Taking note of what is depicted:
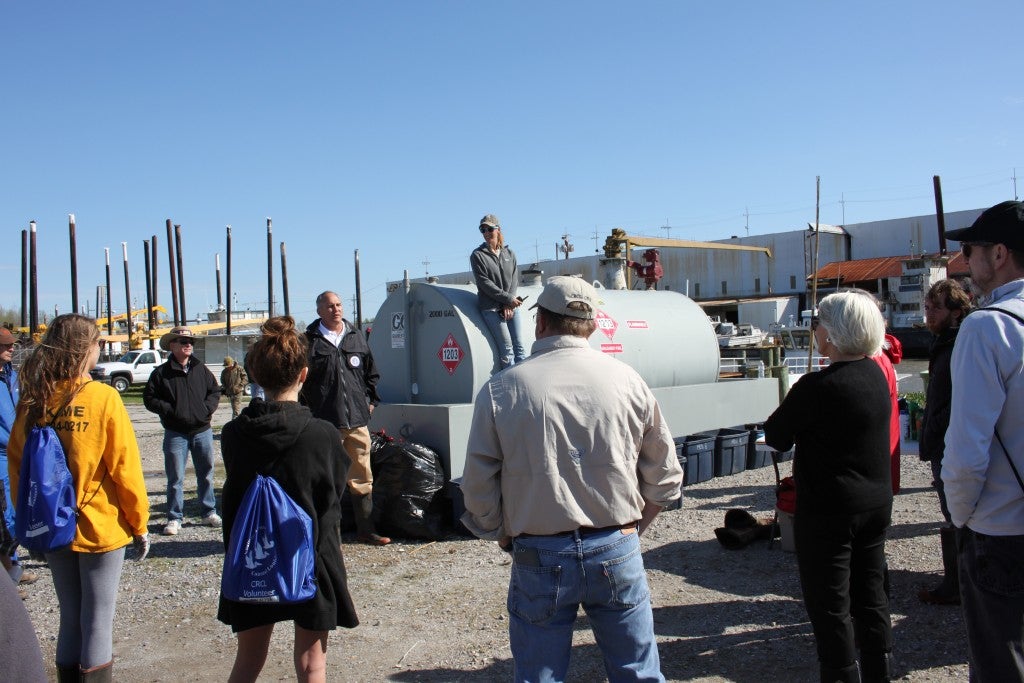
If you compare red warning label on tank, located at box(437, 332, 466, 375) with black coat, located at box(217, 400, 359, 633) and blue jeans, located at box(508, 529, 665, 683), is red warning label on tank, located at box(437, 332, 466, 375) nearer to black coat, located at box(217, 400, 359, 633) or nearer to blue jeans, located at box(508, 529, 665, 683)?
black coat, located at box(217, 400, 359, 633)

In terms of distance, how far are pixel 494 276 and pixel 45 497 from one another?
4602mm

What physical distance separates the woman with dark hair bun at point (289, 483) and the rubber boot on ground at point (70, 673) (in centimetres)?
84

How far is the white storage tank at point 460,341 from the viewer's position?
7.68 meters

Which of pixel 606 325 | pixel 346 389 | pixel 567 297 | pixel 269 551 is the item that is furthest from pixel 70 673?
pixel 606 325

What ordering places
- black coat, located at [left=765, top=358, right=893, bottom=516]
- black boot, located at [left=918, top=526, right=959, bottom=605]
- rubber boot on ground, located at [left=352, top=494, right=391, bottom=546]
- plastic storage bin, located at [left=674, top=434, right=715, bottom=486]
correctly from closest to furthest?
black coat, located at [left=765, top=358, right=893, bottom=516] → black boot, located at [left=918, top=526, right=959, bottom=605] → rubber boot on ground, located at [left=352, top=494, right=391, bottom=546] → plastic storage bin, located at [left=674, top=434, right=715, bottom=486]

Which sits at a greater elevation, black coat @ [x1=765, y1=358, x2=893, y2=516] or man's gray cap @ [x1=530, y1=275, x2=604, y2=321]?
man's gray cap @ [x1=530, y1=275, x2=604, y2=321]

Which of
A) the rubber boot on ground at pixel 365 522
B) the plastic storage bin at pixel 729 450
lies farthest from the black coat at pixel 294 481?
the plastic storage bin at pixel 729 450

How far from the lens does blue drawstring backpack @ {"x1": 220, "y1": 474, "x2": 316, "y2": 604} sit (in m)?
2.86

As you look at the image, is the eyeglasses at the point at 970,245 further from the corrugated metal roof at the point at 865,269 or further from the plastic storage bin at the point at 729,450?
the corrugated metal roof at the point at 865,269

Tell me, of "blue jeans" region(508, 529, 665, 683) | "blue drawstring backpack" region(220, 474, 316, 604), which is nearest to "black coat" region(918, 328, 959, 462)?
"blue jeans" region(508, 529, 665, 683)

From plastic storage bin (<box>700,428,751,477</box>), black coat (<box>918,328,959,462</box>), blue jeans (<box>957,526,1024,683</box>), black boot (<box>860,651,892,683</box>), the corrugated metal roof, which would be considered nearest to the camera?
blue jeans (<box>957,526,1024,683</box>)

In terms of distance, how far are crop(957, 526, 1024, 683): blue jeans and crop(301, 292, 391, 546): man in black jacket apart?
473 centimetres

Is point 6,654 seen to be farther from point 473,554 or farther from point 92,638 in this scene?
point 473,554

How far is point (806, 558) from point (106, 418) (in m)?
3.03
